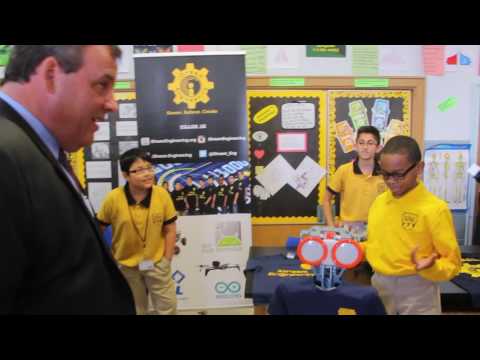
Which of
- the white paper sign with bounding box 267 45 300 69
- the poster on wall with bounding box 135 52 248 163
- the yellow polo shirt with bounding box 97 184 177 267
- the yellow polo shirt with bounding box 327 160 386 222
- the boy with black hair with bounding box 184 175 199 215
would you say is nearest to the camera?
the yellow polo shirt with bounding box 97 184 177 267

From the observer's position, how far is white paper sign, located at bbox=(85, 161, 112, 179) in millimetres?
3299

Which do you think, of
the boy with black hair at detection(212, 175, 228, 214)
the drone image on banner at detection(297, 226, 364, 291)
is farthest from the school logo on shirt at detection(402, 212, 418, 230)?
the boy with black hair at detection(212, 175, 228, 214)

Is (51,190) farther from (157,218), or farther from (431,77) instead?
(431,77)

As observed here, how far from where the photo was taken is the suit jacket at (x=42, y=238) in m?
0.58

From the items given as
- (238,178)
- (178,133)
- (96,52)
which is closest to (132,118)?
(178,133)

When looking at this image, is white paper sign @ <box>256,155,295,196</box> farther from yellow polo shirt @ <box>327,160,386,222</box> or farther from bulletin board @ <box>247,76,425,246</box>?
yellow polo shirt @ <box>327,160,386,222</box>

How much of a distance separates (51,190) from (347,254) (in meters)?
1.01

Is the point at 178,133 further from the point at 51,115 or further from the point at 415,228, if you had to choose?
the point at 51,115

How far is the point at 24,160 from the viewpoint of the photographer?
610 mm

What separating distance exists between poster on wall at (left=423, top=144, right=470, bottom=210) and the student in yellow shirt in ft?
3.03

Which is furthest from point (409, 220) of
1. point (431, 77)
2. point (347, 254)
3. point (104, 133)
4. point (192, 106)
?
point (104, 133)

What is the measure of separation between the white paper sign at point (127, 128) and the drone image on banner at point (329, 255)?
2.30 metres

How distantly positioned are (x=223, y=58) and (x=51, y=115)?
2389 mm

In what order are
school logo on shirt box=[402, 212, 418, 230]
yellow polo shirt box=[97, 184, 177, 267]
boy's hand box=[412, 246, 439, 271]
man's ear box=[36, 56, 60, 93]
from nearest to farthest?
man's ear box=[36, 56, 60, 93] → boy's hand box=[412, 246, 439, 271] → school logo on shirt box=[402, 212, 418, 230] → yellow polo shirt box=[97, 184, 177, 267]
